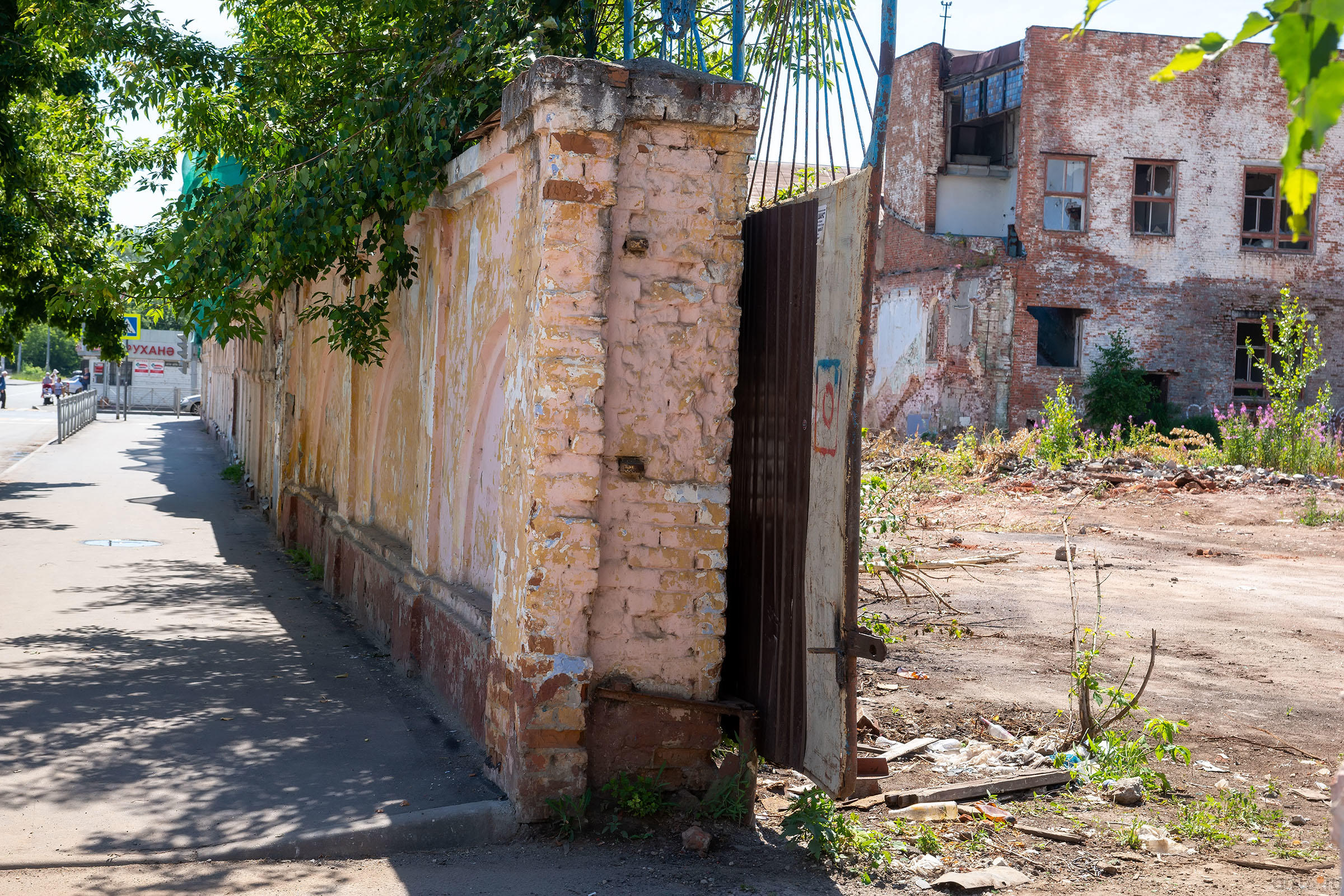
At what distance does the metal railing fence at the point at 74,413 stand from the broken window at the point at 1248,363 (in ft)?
89.6

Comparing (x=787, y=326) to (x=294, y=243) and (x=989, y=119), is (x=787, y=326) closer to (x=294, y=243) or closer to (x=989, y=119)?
(x=294, y=243)

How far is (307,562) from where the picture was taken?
1123cm

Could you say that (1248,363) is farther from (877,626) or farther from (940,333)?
(877,626)

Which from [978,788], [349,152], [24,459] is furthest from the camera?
[24,459]

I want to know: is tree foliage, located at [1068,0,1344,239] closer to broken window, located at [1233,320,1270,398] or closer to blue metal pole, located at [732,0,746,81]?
blue metal pole, located at [732,0,746,81]

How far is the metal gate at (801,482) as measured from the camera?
4.00 metres

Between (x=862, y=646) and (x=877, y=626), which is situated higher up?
(x=862, y=646)

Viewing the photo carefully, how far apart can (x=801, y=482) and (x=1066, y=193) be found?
24966mm

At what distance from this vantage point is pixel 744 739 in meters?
4.52

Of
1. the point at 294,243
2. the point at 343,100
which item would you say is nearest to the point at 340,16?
the point at 343,100

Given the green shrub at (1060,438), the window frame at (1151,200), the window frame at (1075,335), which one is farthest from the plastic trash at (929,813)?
the window frame at (1151,200)

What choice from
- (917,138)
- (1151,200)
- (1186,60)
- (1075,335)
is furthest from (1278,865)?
(917,138)

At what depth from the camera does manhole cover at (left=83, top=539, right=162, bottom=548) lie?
11861 mm

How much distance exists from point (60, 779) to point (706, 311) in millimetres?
3263
